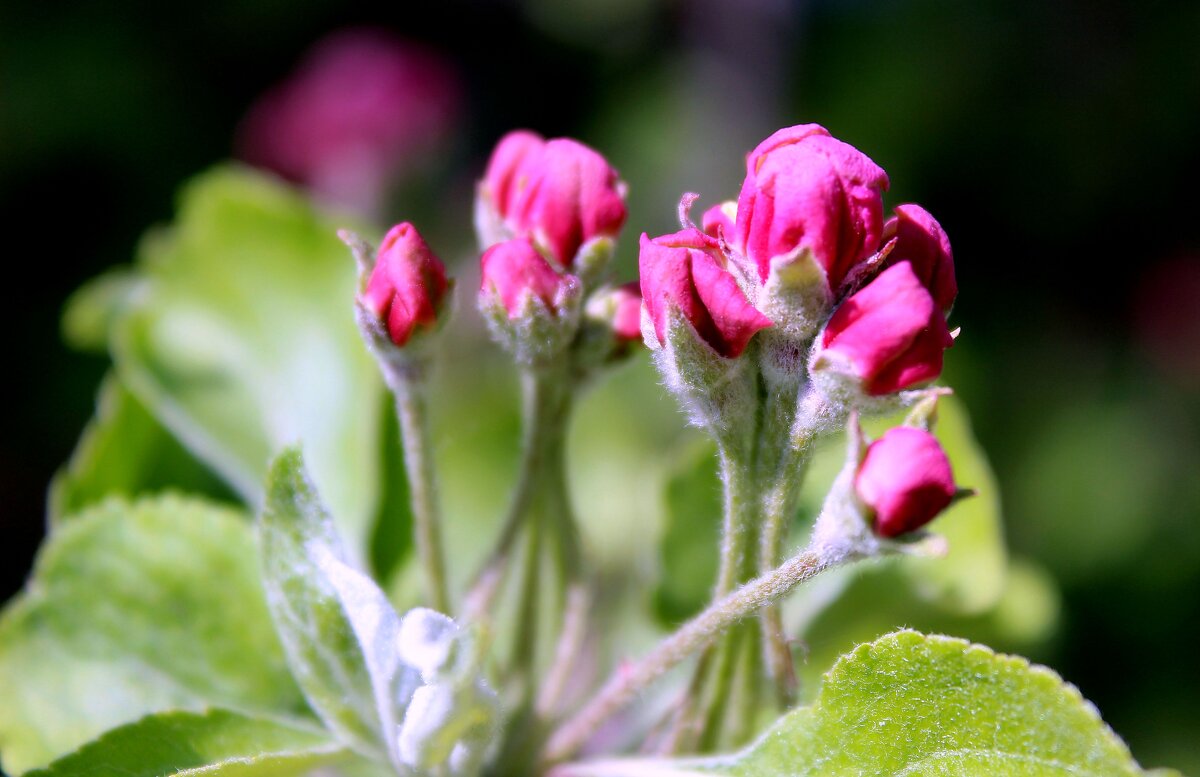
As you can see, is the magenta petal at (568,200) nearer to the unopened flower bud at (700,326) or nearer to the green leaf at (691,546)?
the unopened flower bud at (700,326)

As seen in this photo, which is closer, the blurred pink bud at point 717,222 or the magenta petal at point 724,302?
the magenta petal at point 724,302

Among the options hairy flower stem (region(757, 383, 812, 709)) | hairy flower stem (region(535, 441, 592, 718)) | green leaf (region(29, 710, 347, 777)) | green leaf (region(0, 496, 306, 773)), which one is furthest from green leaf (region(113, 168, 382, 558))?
hairy flower stem (region(757, 383, 812, 709))

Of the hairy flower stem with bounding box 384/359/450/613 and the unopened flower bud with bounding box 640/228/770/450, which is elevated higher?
the unopened flower bud with bounding box 640/228/770/450

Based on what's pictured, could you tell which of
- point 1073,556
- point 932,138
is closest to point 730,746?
point 1073,556

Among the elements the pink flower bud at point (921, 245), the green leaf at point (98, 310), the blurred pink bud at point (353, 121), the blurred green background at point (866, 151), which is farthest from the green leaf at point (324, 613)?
the blurred pink bud at point (353, 121)

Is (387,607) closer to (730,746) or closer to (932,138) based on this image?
→ (730,746)

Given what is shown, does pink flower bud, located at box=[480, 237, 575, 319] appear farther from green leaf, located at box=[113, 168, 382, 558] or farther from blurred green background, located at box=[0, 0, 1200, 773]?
blurred green background, located at box=[0, 0, 1200, 773]
